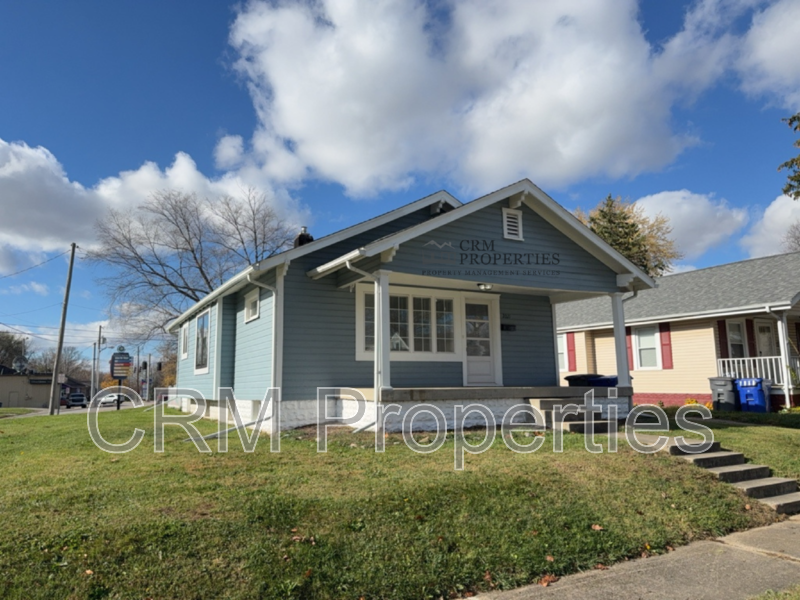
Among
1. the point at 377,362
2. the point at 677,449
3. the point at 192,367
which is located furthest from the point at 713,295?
the point at 192,367

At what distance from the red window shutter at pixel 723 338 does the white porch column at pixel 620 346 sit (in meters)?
7.22

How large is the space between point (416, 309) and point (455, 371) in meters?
1.63

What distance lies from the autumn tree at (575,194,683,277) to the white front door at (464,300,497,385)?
83.3 feet

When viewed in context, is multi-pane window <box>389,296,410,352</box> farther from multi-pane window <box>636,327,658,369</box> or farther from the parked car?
the parked car

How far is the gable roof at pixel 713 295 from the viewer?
1616 centimetres

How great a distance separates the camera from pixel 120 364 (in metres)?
35.8

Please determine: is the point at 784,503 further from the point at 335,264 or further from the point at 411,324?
the point at 335,264

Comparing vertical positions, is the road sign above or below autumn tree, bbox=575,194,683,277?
below

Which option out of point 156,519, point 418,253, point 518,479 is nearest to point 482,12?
point 418,253

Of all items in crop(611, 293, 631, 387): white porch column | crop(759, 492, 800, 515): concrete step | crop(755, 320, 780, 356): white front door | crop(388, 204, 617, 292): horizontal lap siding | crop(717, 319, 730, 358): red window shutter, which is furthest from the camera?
crop(755, 320, 780, 356): white front door

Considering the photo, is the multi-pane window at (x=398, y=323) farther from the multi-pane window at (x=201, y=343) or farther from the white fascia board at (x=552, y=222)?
the multi-pane window at (x=201, y=343)

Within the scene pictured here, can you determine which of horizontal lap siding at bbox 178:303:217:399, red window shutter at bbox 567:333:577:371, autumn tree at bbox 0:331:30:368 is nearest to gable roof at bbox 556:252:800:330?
red window shutter at bbox 567:333:577:371

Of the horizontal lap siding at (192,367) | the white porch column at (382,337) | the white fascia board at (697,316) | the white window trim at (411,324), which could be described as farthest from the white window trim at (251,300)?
the white fascia board at (697,316)

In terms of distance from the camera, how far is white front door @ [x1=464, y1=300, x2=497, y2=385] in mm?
12719
